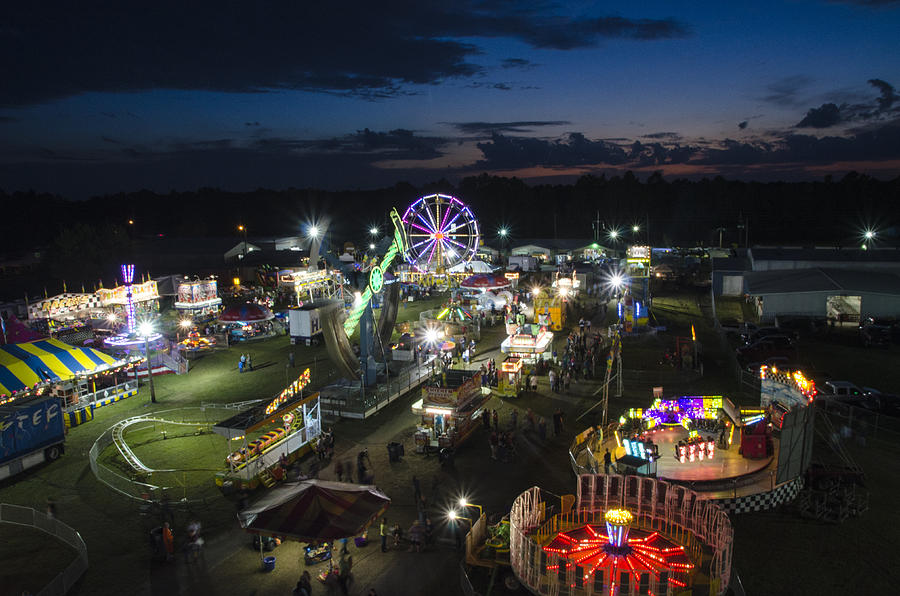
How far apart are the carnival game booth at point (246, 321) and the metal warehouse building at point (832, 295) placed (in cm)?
2872

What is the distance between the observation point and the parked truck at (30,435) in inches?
618

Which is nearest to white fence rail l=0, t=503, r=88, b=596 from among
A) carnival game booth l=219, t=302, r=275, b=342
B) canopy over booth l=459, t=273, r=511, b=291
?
carnival game booth l=219, t=302, r=275, b=342

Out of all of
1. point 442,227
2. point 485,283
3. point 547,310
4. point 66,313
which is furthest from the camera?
point 485,283

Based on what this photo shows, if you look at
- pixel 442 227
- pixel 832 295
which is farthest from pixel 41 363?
pixel 832 295

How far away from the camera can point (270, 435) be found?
1603cm

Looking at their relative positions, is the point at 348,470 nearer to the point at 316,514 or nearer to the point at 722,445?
the point at 316,514

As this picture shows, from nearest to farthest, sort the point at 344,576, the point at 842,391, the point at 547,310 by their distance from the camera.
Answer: the point at 344,576 < the point at 842,391 < the point at 547,310

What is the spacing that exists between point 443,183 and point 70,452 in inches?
5262

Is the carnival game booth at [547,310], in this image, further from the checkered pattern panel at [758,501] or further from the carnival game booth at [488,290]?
the checkered pattern panel at [758,501]

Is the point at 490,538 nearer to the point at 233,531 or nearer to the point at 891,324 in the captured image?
the point at 233,531

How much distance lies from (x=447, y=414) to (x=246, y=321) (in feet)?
62.1

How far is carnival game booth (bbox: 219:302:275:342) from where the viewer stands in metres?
32.2

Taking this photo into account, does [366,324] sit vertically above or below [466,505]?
above

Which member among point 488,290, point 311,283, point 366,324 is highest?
point 366,324
